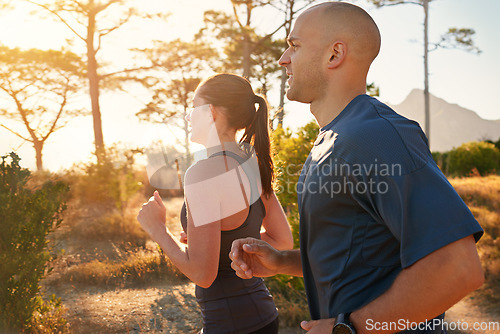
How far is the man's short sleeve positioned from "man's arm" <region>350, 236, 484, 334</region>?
23 mm

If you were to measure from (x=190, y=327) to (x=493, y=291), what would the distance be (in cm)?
425

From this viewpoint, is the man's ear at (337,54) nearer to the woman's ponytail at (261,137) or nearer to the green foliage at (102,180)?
the woman's ponytail at (261,137)

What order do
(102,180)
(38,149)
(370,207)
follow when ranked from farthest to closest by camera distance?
(38,149)
(102,180)
(370,207)

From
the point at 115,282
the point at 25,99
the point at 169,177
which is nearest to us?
the point at 115,282

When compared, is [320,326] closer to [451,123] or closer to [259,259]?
[259,259]

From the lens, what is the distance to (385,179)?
90cm

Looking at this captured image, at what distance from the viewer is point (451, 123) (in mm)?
179125

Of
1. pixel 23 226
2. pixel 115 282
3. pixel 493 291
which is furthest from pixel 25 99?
pixel 493 291

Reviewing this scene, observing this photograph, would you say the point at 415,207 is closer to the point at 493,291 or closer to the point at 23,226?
the point at 23,226

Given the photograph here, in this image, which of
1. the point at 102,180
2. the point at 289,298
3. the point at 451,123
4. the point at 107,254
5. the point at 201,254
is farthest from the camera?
the point at 451,123

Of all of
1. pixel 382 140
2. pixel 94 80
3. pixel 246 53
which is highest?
pixel 246 53

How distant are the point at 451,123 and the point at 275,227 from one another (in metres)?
199

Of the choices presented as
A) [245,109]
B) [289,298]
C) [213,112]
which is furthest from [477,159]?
[213,112]

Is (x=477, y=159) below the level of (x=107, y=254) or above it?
above
